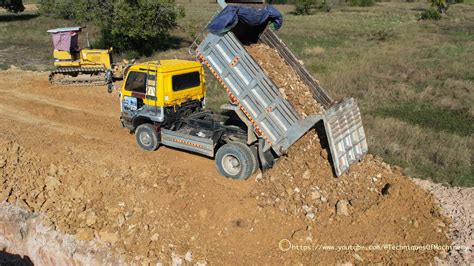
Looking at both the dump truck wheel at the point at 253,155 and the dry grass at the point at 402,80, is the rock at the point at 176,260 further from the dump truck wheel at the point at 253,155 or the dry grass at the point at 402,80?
the dry grass at the point at 402,80

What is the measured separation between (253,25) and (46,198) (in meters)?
6.23

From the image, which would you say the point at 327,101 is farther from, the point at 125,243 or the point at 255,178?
the point at 125,243

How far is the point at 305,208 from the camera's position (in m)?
8.37

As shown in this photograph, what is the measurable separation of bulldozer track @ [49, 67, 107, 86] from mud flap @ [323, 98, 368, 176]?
12.8 m

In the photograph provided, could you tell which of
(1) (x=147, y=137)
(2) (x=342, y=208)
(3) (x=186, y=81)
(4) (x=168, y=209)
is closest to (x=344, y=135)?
(2) (x=342, y=208)

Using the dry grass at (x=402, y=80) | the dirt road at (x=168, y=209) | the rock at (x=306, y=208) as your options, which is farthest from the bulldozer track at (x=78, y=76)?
the rock at (x=306, y=208)

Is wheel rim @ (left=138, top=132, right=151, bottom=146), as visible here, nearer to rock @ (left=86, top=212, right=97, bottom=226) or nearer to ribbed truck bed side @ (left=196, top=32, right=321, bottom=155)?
ribbed truck bed side @ (left=196, top=32, right=321, bottom=155)

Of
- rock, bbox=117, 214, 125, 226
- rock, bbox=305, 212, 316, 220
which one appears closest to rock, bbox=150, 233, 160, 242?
rock, bbox=117, 214, 125, 226

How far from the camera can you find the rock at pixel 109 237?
7.80 meters

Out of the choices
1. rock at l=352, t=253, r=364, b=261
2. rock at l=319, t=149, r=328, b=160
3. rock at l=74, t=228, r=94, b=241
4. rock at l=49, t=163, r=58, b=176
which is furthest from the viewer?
Result: rock at l=49, t=163, r=58, b=176

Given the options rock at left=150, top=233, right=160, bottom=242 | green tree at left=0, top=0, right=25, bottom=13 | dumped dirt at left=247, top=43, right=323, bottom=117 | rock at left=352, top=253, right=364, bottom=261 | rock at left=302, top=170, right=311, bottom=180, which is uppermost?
dumped dirt at left=247, top=43, right=323, bottom=117

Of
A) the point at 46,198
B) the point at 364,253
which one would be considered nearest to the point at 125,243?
the point at 46,198

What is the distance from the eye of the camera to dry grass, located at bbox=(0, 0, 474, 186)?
11.1 m

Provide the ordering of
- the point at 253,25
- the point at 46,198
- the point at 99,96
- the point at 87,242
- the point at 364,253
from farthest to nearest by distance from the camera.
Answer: the point at 99,96 → the point at 253,25 → the point at 46,198 → the point at 87,242 → the point at 364,253
